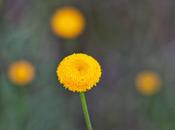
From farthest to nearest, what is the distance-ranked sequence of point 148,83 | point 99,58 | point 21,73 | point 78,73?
1. point 99,58
2. point 148,83
3. point 21,73
4. point 78,73

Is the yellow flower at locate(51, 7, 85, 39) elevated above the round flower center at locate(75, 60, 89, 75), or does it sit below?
above

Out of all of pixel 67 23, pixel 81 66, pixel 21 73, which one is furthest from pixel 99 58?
pixel 81 66

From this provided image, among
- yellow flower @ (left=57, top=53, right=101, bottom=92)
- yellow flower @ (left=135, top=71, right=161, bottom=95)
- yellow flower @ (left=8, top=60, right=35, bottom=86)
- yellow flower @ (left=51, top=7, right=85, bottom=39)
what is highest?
yellow flower @ (left=51, top=7, right=85, bottom=39)

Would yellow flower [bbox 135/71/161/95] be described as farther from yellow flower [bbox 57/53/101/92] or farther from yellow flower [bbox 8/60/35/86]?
yellow flower [bbox 57/53/101/92]

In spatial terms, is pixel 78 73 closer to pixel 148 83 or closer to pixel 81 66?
pixel 81 66

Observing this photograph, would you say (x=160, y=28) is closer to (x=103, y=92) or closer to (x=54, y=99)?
(x=103, y=92)

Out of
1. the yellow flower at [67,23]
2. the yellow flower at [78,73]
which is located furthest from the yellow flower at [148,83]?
the yellow flower at [78,73]

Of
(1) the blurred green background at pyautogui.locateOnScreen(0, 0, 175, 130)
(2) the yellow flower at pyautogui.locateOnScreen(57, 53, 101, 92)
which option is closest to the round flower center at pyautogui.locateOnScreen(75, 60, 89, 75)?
(2) the yellow flower at pyautogui.locateOnScreen(57, 53, 101, 92)
